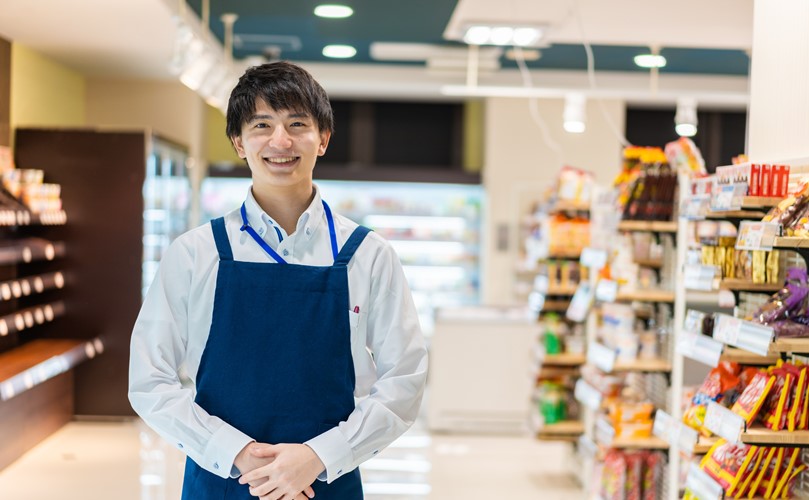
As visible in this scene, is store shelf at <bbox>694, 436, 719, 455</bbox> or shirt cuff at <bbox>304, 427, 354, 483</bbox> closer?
shirt cuff at <bbox>304, 427, 354, 483</bbox>

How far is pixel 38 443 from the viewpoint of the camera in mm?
6711

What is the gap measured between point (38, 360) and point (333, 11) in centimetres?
337

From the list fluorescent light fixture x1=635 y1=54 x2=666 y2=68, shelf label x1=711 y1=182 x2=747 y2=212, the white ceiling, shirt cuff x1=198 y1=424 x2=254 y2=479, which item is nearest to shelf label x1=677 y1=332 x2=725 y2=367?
shelf label x1=711 y1=182 x2=747 y2=212

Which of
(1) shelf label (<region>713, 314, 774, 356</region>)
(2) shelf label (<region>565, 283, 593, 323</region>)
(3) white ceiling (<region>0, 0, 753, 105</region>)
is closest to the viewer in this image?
(1) shelf label (<region>713, 314, 774, 356</region>)

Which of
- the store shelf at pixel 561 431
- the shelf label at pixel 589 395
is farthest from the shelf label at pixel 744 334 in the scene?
the store shelf at pixel 561 431

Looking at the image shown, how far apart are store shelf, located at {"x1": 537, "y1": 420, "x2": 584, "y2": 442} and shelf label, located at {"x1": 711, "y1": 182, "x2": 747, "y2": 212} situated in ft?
10.2

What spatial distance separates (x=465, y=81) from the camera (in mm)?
10430

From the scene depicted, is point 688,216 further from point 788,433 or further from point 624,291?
point 624,291

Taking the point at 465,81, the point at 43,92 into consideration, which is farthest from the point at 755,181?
the point at 465,81

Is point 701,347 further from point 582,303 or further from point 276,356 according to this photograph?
point 582,303

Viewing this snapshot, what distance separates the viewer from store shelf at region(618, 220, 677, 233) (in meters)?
4.87

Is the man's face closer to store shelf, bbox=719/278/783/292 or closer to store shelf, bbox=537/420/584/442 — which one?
store shelf, bbox=719/278/783/292

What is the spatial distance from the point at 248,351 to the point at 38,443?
17.9ft

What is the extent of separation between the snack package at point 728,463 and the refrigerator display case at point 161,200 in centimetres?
480
